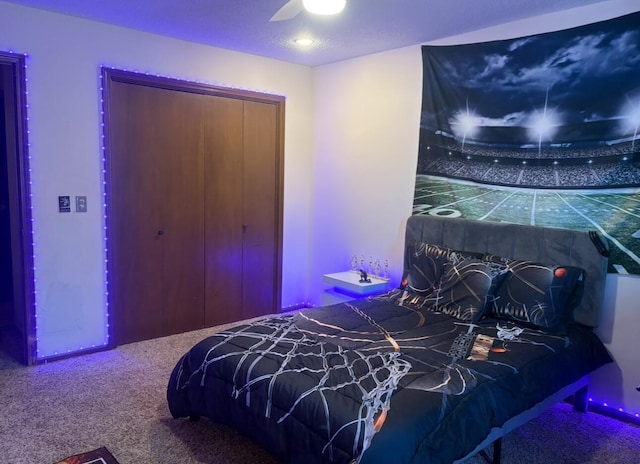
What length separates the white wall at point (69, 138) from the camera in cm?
331

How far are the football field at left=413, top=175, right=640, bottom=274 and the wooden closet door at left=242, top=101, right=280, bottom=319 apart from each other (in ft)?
4.79

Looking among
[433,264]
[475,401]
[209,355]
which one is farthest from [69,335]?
[475,401]

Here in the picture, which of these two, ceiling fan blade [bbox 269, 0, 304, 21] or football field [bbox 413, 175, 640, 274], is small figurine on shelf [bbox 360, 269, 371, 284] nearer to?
football field [bbox 413, 175, 640, 274]

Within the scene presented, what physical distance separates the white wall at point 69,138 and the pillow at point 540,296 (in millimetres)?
2916

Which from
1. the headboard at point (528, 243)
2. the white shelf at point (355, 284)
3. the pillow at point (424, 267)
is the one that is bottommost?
the white shelf at point (355, 284)

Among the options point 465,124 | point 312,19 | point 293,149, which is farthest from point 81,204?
point 465,124

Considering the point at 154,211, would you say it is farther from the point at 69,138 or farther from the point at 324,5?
the point at 324,5

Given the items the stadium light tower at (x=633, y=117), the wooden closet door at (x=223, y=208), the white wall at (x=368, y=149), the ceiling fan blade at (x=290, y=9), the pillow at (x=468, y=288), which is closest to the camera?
the ceiling fan blade at (x=290, y=9)

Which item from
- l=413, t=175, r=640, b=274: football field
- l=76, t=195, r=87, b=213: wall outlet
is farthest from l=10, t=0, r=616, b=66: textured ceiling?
l=76, t=195, r=87, b=213: wall outlet

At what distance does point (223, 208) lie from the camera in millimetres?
4336

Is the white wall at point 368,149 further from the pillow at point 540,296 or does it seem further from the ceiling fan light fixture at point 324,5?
the ceiling fan light fixture at point 324,5

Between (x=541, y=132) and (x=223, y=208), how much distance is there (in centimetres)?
263

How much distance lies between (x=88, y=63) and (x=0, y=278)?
258 centimetres

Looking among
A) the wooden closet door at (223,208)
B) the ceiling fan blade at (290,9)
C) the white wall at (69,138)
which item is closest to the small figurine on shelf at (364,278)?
the wooden closet door at (223,208)
